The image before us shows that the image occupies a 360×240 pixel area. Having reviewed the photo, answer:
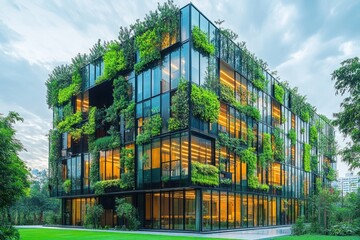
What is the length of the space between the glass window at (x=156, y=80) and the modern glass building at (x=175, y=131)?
10 cm

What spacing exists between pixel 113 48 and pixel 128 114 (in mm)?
5956

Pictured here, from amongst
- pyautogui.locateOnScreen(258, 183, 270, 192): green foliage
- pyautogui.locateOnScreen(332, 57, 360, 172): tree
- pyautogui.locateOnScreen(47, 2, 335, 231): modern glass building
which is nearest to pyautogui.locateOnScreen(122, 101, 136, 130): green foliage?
pyautogui.locateOnScreen(47, 2, 335, 231): modern glass building

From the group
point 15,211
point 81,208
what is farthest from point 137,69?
point 15,211

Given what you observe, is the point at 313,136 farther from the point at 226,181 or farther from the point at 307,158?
the point at 226,181

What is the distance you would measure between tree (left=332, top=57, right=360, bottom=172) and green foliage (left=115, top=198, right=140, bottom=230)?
14746 mm

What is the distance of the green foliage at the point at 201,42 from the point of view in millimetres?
24828

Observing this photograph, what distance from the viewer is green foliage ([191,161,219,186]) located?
23388mm

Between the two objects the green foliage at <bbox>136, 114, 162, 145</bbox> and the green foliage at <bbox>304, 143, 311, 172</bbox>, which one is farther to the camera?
the green foliage at <bbox>304, 143, 311, 172</bbox>

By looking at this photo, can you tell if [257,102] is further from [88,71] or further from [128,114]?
[88,71]

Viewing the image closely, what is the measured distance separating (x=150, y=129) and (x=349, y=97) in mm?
12530

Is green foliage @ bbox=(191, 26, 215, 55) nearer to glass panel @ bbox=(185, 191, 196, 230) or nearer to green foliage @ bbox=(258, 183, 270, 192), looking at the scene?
glass panel @ bbox=(185, 191, 196, 230)

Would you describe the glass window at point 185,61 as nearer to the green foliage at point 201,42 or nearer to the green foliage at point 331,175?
the green foliage at point 201,42

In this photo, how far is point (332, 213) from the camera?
73.3 feet

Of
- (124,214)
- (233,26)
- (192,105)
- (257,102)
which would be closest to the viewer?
(192,105)
